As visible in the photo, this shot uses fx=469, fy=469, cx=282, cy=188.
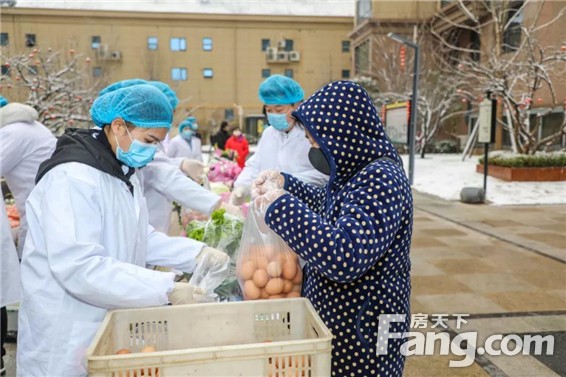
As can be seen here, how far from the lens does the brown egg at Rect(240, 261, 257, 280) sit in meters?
2.08

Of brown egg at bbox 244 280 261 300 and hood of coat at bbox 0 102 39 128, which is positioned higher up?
hood of coat at bbox 0 102 39 128

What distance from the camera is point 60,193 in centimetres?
166

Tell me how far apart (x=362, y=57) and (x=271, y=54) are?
29.7ft

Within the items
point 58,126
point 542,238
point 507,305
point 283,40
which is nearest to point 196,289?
point 507,305

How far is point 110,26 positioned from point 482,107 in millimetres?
29270

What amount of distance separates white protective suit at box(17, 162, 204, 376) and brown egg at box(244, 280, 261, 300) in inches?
17.5

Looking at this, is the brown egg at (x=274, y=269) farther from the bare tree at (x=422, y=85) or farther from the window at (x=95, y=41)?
the window at (x=95, y=41)

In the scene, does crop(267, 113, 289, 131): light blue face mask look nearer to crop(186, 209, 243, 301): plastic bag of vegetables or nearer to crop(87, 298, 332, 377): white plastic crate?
crop(186, 209, 243, 301): plastic bag of vegetables

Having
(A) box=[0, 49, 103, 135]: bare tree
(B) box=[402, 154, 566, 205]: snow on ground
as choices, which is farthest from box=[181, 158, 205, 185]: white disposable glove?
(B) box=[402, 154, 566, 205]: snow on ground

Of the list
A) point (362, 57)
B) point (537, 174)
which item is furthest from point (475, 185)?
point (362, 57)

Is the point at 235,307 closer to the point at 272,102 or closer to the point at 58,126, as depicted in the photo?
the point at 272,102

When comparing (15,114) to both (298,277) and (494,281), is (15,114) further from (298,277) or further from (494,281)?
(494,281)

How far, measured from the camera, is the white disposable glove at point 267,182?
6.81 ft

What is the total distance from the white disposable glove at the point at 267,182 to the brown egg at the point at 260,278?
33 centimetres
